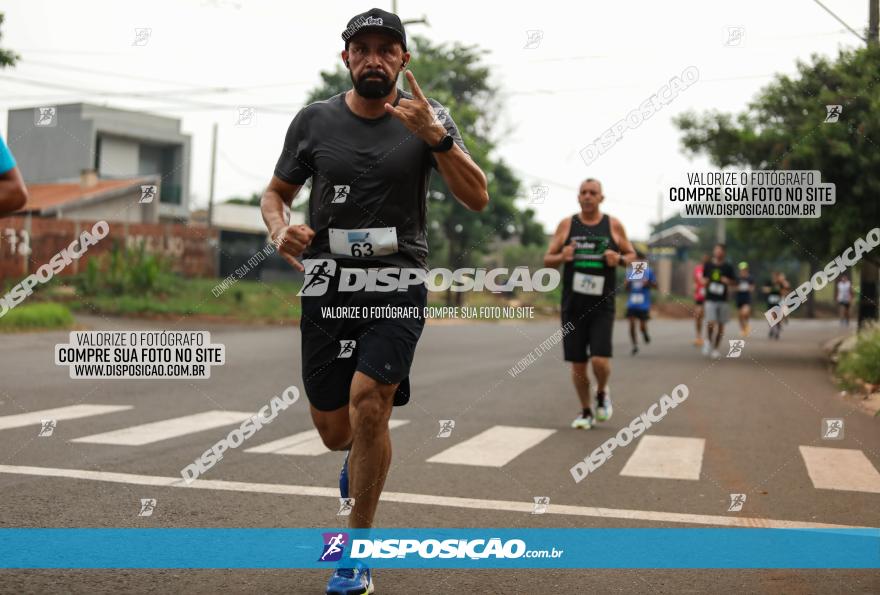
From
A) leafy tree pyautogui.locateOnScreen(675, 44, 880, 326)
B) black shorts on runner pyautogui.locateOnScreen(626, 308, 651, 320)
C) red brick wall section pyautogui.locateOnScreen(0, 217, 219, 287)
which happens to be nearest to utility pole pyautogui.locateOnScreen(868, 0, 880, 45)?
leafy tree pyautogui.locateOnScreen(675, 44, 880, 326)

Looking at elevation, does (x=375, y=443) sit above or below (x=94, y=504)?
above

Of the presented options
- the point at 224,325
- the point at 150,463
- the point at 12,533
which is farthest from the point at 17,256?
the point at 12,533

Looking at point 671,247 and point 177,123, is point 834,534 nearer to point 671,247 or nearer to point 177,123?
point 177,123

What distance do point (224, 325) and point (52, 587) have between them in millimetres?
22071

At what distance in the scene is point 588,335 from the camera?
9.22 m

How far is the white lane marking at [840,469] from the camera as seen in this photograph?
21.8 feet

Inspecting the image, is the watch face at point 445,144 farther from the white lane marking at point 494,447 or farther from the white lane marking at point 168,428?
the white lane marking at point 168,428

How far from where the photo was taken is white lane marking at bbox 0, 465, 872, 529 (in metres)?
5.46

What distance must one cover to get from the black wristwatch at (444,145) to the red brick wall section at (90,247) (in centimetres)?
1977

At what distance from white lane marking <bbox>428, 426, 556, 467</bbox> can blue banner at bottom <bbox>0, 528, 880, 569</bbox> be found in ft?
7.36

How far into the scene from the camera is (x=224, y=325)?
2562 cm

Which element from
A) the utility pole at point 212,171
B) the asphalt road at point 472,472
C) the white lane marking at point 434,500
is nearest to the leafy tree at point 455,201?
the utility pole at point 212,171

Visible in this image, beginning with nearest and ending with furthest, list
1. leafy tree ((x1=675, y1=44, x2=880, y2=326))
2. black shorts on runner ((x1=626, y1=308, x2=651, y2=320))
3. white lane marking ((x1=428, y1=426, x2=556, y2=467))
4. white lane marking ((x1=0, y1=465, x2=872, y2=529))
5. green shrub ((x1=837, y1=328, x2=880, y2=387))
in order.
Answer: white lane marking ((x1=0, y1=465, x2=872, y2=529)) → white lane marking ((x1=428, y1=426, x2=556, y2=467)) → green shrub ((x1=837, y1=328, x2=880, y2=387)) → leafy tree ((x1=675, y1=44, x2=880, y2=326)) → black shorts on runner ((x1=626, y1=308, x2=651, y2=320))

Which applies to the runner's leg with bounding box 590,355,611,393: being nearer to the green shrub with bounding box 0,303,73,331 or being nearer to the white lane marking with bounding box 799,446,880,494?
the white lane marking with bounding box 799,446,880,494
